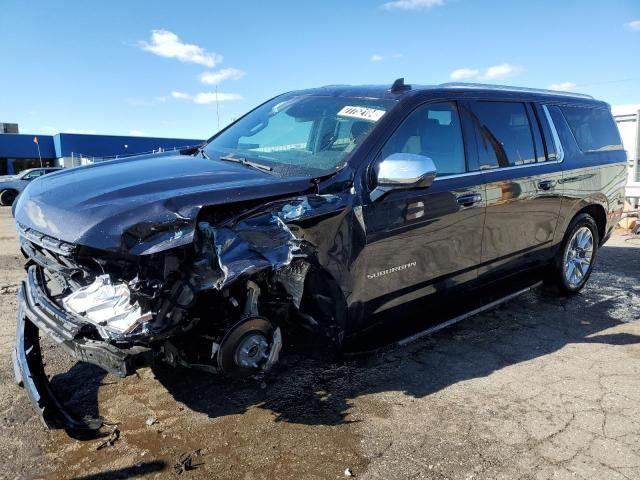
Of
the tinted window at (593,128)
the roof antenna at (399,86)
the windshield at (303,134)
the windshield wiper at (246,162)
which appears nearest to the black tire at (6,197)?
the windshield at (303,134)

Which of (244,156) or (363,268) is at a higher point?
(244,156)

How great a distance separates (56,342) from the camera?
8.54ft

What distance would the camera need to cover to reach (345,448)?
2.72m

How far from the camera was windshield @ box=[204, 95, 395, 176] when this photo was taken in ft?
10.7

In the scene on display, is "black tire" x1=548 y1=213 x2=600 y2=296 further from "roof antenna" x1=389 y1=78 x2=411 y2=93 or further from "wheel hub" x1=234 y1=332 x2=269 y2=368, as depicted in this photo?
"wheel hub" x1=234 y1=332 x2=269 y2=368

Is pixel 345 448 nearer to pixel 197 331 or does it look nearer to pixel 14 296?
pixel 197 331

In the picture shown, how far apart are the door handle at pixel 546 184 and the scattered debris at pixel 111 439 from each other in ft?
12.6

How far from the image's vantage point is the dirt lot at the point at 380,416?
2.58 meters

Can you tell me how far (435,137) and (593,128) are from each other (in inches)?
109

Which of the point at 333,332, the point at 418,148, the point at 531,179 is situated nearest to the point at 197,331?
the point at 333,332

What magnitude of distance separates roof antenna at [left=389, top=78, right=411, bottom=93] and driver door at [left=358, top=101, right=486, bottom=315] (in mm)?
220

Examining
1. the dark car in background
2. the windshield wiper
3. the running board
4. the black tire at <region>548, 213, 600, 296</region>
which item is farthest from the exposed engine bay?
the dark car in background

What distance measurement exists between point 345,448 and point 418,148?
2047 millimetres

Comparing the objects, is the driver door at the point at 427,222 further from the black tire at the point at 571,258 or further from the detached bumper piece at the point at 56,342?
the black tire at the point at 571,258
